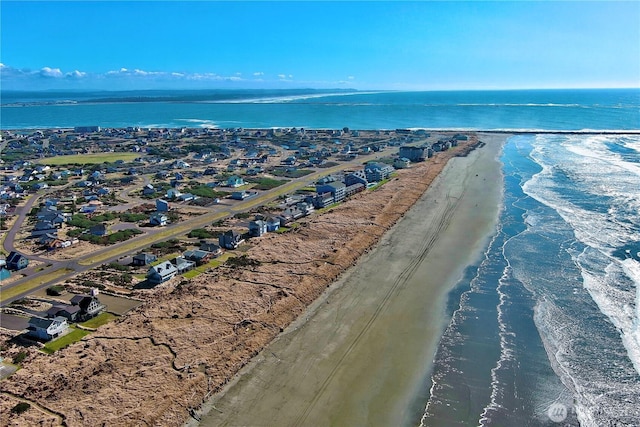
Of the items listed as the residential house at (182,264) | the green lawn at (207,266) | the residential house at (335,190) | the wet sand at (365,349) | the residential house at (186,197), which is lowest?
the wet sand at (365,349)

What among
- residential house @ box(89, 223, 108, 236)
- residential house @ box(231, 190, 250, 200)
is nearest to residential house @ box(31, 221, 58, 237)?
residential house @ box(89, 223, 108, 236)

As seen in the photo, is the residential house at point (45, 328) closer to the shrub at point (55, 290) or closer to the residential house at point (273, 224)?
the shrub at point (55, 290)

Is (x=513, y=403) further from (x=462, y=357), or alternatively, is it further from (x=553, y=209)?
(x=553, y=209)

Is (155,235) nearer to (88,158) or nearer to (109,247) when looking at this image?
(109,247)

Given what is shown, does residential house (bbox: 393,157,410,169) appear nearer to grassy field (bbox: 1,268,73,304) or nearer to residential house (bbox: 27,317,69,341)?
grassy field (bbox: 1,268,73,304)

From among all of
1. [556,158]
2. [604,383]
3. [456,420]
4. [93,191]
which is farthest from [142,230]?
[556,158]

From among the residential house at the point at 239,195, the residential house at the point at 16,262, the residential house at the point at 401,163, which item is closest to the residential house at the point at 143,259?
the residential house at the point at 16,262

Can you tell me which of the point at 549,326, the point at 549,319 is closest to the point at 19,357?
the point at 549,326
